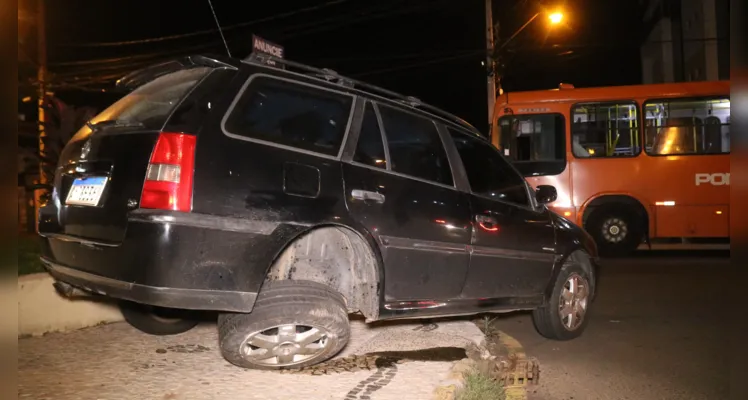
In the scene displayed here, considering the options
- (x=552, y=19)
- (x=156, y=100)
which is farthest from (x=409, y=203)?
(x=552, y=19)

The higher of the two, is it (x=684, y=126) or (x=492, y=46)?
(x=492, y=46)

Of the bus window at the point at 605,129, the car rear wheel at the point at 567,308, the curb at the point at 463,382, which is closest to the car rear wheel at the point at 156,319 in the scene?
the curb at the point at 463,382

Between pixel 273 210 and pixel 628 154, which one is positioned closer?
pixel 273 210

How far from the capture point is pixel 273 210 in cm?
327

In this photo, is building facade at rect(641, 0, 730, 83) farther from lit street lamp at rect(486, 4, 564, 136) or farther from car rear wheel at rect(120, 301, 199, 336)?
car rear wheel at rect(120, 301, 199, 336)

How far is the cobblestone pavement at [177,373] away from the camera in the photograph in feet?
11.8

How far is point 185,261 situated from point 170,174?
1.49 feet

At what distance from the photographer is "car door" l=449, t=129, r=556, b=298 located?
4.55 metres

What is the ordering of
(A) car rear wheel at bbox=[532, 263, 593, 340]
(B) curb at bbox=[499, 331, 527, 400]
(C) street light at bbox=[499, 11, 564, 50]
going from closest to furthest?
1. (B) curb at bbox=[499, 331, 527, 400]
2. (A) car rear wheel at bbox=[532, 263, 593, 340]
3. (C) street light at bbox=[499, 11, 564, 50]

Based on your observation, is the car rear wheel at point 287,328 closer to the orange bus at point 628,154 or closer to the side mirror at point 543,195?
the side mirror at point 543,195

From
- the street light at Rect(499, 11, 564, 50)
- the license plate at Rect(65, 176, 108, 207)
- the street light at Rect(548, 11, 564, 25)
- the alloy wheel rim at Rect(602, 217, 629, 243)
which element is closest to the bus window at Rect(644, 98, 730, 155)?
the alloy wheel rim at Rect(602, 217, 629, 243)

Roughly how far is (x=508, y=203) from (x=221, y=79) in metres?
2.65

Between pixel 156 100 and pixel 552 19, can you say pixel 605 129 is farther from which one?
pixel 156 100

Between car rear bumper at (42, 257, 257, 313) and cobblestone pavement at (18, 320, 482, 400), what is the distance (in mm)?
692
